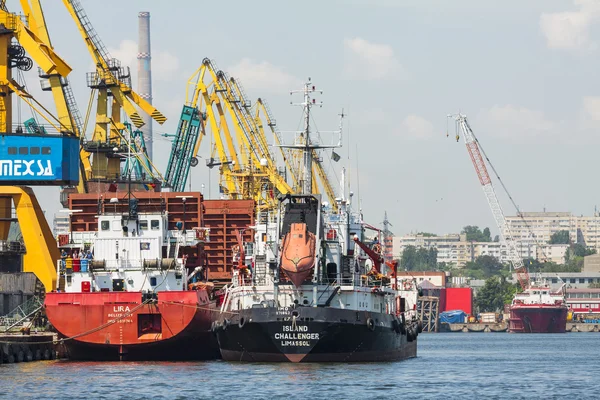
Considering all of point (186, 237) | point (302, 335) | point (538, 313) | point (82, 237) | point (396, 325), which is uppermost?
point (82, 237)

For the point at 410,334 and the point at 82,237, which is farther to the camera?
the point at 410,334

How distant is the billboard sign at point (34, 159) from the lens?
84.9 metres

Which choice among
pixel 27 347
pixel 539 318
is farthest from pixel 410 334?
pixel 539 318

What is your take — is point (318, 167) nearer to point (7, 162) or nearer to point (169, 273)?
point (7, 162)

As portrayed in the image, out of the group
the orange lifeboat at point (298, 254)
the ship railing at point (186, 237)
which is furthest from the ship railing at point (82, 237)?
the orange lifeboat at point (298, 254)

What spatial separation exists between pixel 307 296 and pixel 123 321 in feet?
33.7

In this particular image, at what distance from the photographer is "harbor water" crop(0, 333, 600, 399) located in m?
52.1

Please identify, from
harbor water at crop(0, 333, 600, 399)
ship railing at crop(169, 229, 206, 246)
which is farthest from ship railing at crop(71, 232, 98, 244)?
harbor water at crop(0, 333, 600, 399)

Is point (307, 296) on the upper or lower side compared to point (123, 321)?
upper

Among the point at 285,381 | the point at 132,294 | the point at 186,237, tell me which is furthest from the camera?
the point at 186,237

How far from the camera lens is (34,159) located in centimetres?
8525

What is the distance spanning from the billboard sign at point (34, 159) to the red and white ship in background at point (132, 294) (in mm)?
11548

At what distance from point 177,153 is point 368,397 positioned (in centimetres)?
7683

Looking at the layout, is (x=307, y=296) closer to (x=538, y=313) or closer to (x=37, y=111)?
(x=37, y=111)
